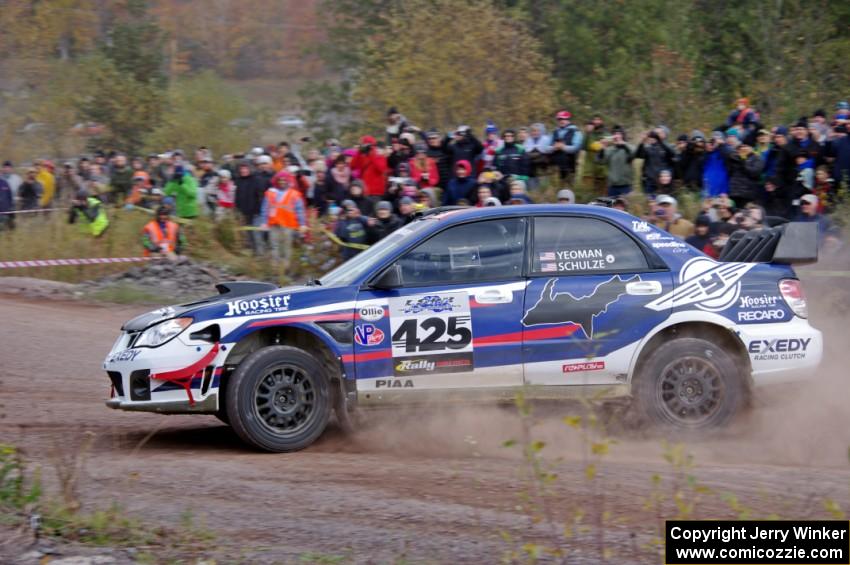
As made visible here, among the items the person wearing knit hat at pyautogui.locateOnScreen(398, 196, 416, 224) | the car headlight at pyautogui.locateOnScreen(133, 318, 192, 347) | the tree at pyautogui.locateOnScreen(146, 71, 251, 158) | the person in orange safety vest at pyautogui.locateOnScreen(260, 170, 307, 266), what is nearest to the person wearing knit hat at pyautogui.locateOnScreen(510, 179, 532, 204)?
the person wearing knit hat at pyautogui.locateOnScreen(398, 196, 416, 224)

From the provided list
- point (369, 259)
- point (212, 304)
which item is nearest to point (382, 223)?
point (369, 259)

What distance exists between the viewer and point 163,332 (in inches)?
294

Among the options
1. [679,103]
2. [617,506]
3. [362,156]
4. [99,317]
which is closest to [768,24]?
[679,103]

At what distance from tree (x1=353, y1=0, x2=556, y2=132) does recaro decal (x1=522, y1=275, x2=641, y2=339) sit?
20.5 meters

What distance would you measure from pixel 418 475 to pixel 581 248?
213 centimetres

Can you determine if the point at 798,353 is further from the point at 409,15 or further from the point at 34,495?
the point at 409,15

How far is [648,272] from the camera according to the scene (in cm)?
789

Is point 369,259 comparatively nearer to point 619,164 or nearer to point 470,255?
point 470,255

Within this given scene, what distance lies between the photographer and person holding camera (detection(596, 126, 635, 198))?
53.4 feet

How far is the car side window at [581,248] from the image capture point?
308 inches

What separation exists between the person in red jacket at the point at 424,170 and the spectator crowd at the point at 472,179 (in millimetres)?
15

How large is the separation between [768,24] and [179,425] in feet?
82.4

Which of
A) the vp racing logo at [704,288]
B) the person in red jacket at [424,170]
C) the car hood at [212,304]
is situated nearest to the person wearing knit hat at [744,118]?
the person in red jacket at [424,170]

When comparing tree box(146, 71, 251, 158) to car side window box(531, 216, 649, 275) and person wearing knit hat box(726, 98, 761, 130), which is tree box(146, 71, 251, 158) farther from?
car side window box(531, 216, 649, 275)
